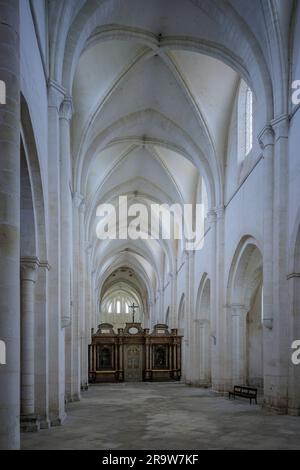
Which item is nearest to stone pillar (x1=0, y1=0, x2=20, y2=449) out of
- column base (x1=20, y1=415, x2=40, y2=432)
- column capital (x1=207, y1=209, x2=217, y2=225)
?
column base (x1=20, y1=415, x2=40, y2=432)

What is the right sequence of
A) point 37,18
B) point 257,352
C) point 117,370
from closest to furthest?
1. point 37,18
2. point 257,352
3. point 117,370

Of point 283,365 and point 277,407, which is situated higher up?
point 283,365

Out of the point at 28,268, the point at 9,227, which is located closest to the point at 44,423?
the point at 28,268

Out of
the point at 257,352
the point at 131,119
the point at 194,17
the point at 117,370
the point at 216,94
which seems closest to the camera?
the point at 194,17

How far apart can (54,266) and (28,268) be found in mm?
1350

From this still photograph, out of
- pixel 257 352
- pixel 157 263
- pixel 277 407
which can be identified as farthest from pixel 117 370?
pixel 277 407

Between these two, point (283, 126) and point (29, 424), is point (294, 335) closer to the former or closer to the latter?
point (283, 126)

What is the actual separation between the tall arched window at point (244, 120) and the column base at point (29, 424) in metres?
13.0

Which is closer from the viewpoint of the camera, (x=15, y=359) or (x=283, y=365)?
(x=15, y=359)

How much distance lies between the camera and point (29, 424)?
12047 mm

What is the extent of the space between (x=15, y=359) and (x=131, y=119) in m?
19.2

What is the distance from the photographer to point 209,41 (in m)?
18.6

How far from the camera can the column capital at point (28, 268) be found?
12.2m

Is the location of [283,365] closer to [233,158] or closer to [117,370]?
[233,158]
